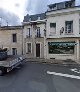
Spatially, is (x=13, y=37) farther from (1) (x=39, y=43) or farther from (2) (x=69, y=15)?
(2) (x=69, y=15)

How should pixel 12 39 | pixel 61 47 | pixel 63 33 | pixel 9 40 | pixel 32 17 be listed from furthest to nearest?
→ pixel 32 17
pixel 9 40
pixel 12 39
pixel 61 47
pixel 63 33

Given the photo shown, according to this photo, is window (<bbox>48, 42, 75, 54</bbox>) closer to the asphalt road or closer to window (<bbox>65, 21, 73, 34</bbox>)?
window (<bbox>65, 21, 73, 34</bbox>)

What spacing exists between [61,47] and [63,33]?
2.21 metres

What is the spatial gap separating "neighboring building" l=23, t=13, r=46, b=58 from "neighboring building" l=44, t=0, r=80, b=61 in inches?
55.7

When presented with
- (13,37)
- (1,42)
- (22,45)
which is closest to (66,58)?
(22,45)

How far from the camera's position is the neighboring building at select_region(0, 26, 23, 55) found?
29.2 metres

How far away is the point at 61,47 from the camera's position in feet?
79.9

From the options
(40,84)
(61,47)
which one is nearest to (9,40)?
(61,47)

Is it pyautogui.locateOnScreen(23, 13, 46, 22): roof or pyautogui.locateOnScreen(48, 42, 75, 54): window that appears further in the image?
pyautogui.locateOnScreen(23, 13, 46, 22): roof

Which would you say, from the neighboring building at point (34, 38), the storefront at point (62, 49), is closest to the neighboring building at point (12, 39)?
the neighboring building at point (34, 38)

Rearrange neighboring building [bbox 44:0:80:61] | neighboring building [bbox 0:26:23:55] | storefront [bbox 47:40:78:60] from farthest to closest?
neighboring building [bbox 0:26:23:55]
storefront [bbox 47:40:78:60]
neighboring building [bbox 44:0:80:61]

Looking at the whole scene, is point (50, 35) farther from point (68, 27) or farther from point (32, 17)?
point (32, 17)

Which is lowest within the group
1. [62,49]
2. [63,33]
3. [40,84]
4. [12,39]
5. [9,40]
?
[40,84]

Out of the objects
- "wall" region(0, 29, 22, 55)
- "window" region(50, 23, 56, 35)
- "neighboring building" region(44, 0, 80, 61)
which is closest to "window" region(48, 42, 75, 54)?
"neighboring building" region(44, 0, 80, 61)
